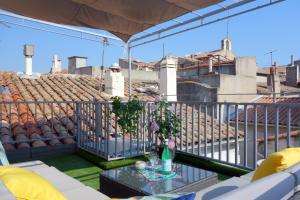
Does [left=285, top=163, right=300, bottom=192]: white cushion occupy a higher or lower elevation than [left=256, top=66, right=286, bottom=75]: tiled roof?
lower

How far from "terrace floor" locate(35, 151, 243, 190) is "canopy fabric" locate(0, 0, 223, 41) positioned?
6.88 ft

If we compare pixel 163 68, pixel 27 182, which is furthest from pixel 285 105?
pixel 163 68

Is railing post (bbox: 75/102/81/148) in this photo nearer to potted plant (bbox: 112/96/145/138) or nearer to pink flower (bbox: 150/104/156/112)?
potted plant (bbox: 112/96/145/138)

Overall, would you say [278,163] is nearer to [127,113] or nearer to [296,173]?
[296,173]

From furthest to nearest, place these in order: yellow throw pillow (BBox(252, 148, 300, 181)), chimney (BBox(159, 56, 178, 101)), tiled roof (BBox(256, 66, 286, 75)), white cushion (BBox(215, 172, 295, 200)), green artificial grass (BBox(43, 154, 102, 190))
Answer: tiled roof (BBox(256, 66, 286, 75)) → chimney (BBox(159, 56, 178, 101)) → green artificial grass (BBox(43, 154, 102, 190)) → yellow throw pillow (BBox(252, 148, 300, 181)) → white cushion (BBox(215, 172, 295, 200))

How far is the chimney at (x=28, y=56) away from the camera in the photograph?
9.40 m

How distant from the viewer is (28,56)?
9703 mm

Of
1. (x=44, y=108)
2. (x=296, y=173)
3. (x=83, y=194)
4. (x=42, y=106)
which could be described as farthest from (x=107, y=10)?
(x=42, y=106)

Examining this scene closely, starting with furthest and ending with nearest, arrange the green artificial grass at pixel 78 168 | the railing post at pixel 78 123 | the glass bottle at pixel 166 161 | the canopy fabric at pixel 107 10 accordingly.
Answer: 1. the railing post at pixel 78 123
2. the green artificial grass at pixel 78 168
3. the canopy fabric at pixel 107 10
4. the glass bottle at pixel 166 161

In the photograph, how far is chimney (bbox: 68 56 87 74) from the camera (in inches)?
637

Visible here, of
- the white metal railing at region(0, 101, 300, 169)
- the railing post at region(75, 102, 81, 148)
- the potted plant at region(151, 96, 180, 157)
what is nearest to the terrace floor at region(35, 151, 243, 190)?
the white metal railing at region(0, 101, 300, 169)

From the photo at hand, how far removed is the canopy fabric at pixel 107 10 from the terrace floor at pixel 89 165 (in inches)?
82.5

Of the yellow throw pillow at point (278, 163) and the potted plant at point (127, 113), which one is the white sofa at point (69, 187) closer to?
the yellow throw pillow at point (278, 163)

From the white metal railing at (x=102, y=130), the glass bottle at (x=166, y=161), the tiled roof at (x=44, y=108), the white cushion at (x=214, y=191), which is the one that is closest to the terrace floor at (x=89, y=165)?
the white metal railing at (x=102, y=130)
